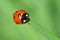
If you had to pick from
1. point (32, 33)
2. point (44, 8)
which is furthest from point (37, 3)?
point (32, 33)

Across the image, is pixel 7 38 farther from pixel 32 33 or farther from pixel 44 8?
pixel 44 8

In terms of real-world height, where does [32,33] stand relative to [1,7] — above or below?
below

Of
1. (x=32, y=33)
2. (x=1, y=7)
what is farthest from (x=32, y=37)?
(x=1, y=7)

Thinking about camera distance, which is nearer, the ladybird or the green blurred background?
the ladybird

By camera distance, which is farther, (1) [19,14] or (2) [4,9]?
(2) [4,9]

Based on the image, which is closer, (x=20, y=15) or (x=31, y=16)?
(x=20, y=15)

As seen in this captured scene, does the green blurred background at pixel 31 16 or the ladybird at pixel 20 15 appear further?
the green blurred background at pixel 31 16
